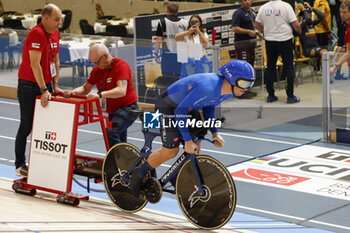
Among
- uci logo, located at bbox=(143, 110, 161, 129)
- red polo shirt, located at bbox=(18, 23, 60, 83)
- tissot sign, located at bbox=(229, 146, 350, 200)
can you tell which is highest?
red polo shirt, located at bbox=(18, 23, 60, 83)

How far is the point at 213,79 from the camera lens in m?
6.15

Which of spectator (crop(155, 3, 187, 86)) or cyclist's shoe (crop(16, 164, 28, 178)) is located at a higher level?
spectator (crop(155, 3, 187, 86))

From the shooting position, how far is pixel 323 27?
50.8 feet

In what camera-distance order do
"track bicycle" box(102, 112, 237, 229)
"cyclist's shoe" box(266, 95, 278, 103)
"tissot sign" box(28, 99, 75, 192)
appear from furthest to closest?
"cyclist's shoe" box(266, 95, 278, 103), "tissot sign" box(28, 99, 75, 192), "track bicycle" box(102, 112, 237, 229)

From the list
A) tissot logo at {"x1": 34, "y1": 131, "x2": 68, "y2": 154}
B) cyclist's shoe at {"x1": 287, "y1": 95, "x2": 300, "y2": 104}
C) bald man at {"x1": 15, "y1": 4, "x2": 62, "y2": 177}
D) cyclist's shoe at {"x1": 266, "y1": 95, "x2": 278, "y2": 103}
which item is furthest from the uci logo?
cyclist's shoe at {"x1": 287, "y1": 95, "x2": 300, "y2": 104}

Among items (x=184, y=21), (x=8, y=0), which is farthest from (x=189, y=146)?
(x=8, y=0)

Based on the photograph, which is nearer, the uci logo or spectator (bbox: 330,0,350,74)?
the uci logo

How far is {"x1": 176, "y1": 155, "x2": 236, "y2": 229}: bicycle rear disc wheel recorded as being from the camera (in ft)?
19.9

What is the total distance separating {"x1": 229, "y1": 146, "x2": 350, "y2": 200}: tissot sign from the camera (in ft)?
27.1

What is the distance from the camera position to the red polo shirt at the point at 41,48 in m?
7.39

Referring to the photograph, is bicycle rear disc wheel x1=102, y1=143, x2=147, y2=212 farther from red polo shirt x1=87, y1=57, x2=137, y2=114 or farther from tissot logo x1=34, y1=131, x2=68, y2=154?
red polo shirt x1=87, y1=57, x2=137, y2=114

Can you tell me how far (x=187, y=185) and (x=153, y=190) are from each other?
394mm

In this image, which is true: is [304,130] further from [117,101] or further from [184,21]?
[117,101]

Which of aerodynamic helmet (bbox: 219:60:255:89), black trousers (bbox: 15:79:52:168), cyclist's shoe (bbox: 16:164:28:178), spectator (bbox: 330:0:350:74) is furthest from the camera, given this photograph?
spectator (bbox: 330:0:350:74)
